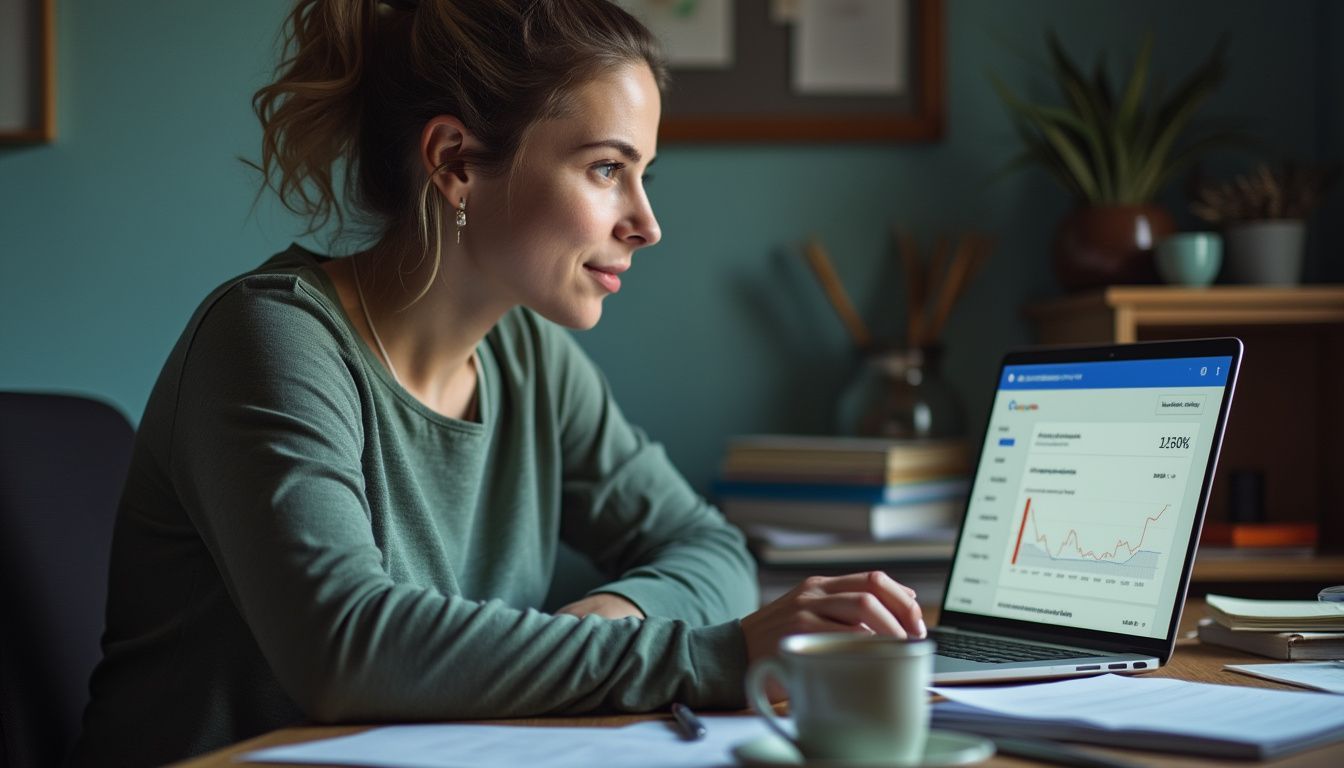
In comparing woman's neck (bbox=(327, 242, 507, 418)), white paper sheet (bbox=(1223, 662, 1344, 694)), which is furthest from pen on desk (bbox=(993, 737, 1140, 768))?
woman's neck (bbox=(327, 242, 507, 418))

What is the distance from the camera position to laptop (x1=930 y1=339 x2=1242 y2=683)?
0.99 meters

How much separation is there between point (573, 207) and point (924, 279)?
876 mm

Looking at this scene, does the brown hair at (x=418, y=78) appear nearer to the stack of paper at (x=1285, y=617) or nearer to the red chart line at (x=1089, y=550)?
the red chart line at (x=1089, y=550)

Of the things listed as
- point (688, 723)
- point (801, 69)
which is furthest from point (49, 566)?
point (801, 69)

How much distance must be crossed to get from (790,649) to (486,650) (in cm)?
25

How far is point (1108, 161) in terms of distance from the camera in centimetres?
177

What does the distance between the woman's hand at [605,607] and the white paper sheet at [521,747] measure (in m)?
0.31

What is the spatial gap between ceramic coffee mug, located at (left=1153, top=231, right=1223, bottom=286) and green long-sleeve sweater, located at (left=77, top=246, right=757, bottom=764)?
0.72m

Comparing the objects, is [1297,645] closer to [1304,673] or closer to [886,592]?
[1304,673]

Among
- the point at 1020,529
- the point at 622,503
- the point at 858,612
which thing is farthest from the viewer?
the point at 622,503

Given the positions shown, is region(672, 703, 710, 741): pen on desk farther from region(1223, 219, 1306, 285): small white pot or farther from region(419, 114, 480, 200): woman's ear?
region(1223, 219, 1306, 285): small white pot

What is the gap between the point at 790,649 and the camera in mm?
686

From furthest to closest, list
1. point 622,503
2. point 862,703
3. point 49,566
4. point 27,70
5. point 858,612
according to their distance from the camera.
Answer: point 27,70, point 622,503, point 49,566, point 858,612, point 862,703

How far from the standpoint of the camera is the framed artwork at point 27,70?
187 cm
